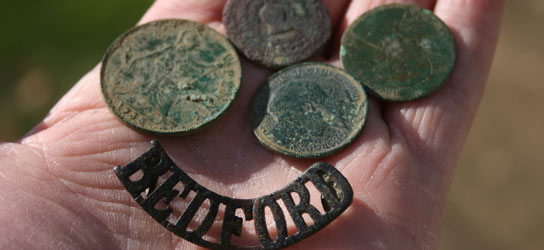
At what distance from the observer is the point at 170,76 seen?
3588 mm

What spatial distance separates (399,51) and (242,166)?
145 cm

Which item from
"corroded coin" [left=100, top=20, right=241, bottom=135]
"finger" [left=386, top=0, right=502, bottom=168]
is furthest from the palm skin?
"corroded coin" [left=100, top=20, right=241, bottom=135]

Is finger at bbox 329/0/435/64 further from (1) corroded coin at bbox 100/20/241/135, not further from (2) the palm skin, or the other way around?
(1) corroded coin at bbox 100/20/241/135

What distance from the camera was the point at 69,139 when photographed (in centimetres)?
314

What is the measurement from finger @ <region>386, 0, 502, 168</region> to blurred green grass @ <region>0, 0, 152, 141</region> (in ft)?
11.1

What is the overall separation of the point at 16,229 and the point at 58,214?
0.21 m

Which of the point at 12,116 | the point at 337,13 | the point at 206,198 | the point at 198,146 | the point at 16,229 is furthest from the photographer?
the point at 12,116

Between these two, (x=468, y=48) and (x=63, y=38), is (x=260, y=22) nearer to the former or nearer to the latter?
(x=468, y=48)

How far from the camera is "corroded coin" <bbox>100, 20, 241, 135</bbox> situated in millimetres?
3375

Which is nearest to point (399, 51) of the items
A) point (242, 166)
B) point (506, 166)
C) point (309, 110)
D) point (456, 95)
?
point (456, 95)

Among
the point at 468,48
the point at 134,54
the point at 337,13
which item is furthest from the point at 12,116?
the point at 468,48

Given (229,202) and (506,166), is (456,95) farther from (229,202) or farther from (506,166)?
(506,166)

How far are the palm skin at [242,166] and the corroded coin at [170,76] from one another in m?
0.11

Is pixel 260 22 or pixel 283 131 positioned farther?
pixel 260 22
